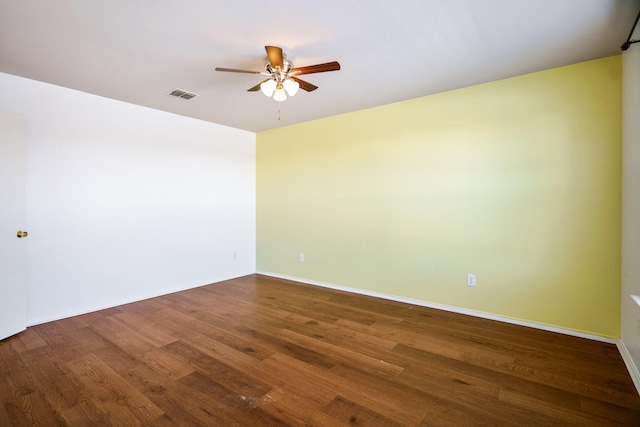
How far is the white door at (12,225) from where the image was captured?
Answer: 2592 millimetres

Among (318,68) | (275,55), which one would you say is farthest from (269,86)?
(318,68)

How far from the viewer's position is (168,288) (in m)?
4.02

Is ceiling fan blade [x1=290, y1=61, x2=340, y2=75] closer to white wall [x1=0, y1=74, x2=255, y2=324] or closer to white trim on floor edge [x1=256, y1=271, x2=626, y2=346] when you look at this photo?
white wall [x1=0, y1=74, x2=255, y2=324]

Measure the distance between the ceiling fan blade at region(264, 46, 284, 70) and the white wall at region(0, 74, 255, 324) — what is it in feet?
8.11

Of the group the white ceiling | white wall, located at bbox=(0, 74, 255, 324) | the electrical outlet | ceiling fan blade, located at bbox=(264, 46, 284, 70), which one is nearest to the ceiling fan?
ceiling fan blade, located at bbox=(264, 46, 284, 70)

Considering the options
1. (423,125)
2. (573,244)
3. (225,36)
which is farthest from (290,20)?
(573,244)

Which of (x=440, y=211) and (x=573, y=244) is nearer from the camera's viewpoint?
(x=573, y=244)

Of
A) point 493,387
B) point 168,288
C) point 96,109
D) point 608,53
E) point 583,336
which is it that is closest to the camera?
point 493,387

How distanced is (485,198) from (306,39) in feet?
7.72

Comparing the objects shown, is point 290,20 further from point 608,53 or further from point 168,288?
point 168,288

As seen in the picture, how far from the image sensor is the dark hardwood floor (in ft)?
5.51

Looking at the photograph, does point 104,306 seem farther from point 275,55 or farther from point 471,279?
point 471,279

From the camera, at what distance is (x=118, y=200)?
11.6 ft

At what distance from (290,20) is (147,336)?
115 inches
